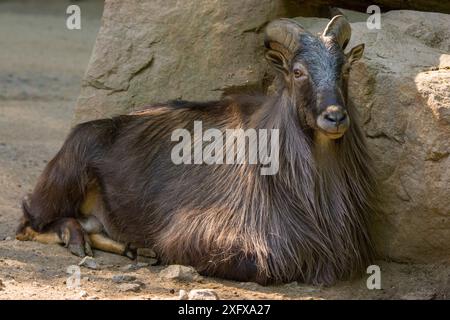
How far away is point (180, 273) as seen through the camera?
6250 millimetres

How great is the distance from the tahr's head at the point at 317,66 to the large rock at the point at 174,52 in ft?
2.77

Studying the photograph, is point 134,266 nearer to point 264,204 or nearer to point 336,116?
point 264,204

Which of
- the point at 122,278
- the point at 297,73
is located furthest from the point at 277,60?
the point at 122,278

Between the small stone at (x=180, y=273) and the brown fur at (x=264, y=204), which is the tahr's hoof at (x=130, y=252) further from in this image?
the small stone at (x=180, y=273)

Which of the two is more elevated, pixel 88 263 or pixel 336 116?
pixel 336 116

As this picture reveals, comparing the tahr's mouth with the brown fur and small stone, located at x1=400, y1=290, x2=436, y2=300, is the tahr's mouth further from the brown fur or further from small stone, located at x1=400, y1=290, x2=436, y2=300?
small stone, located at x1=400, y1=290, x2=436, y2=300

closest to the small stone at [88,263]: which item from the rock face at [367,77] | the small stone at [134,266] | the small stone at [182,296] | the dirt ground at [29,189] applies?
the dirt ground at [29,189]

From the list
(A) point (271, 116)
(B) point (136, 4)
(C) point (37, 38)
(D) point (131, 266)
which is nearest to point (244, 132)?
(A) point (271, 116)

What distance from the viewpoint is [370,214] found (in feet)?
21.9

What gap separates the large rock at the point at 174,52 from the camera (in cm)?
737

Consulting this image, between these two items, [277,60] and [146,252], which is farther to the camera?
[146,252]

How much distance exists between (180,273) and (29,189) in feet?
8.55

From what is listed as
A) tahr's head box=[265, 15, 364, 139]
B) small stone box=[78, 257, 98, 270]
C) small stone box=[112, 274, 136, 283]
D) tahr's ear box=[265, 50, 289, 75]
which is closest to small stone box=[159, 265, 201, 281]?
small stone box=[112, 274, 136, 283]

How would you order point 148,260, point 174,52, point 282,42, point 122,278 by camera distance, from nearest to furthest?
point 122,278
point 282,42
point 148,260
point 174,52
